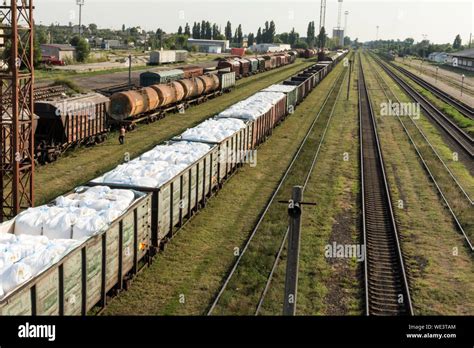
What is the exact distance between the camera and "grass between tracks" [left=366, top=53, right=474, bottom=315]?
15344 millimetres

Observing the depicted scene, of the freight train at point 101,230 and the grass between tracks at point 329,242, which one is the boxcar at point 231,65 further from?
the freight train at point 101,230

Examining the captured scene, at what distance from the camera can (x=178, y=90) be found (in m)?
45.2

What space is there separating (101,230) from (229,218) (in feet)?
29.7

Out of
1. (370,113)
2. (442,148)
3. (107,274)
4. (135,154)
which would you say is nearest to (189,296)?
(107,274)

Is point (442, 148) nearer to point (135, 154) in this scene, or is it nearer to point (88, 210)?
point (135, 154)

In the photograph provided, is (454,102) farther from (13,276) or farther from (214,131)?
(13,276)

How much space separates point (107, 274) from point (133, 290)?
6.13 feet

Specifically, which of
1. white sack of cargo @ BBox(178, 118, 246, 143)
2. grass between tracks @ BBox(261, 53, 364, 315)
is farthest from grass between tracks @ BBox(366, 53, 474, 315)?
white sack of cargo @ BBox(178, 118, 246, 143)

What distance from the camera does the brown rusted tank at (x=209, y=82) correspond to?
53.3 m

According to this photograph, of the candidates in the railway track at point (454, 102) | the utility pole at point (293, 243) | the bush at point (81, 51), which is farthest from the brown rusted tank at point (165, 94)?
the bush at point (81, 51)

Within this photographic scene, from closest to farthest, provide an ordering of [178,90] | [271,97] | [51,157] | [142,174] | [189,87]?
1. [142,174]
2. [51,157]
3. [271,97]
4. [178,90]
5. [189,87]

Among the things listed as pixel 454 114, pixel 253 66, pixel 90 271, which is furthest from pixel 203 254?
pixel 253 66
